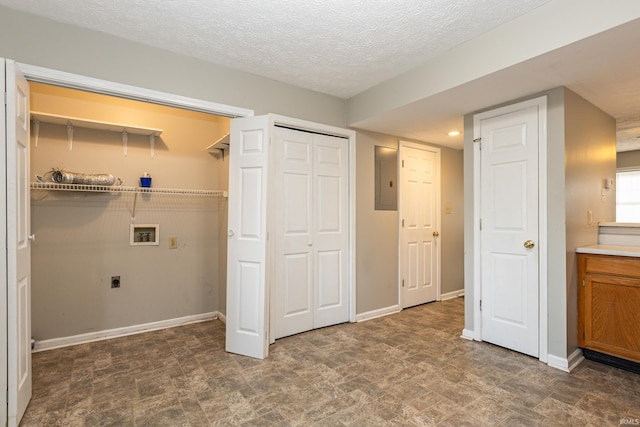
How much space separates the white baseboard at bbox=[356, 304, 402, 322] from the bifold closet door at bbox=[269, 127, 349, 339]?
0.59 ft

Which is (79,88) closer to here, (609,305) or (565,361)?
(565,361)

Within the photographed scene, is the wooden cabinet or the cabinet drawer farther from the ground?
the cabinet drawer

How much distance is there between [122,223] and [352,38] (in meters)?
2.89

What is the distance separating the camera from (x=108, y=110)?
132 inches

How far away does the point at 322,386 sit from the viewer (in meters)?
2.34

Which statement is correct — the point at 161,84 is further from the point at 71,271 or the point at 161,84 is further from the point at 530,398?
the point at 530,398

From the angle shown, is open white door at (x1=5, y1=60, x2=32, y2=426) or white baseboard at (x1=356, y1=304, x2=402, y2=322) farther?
white baseboard at (x1=356, y1=304, x2=402, y2=322)

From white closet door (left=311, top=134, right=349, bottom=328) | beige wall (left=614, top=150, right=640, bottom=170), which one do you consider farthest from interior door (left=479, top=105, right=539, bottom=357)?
beige wall (left=614, top=150, right=640, bottom=170)

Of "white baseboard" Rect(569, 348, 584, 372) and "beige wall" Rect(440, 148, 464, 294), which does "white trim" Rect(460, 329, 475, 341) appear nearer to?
"white baseboard" Rect(569, 348, 584, 372)

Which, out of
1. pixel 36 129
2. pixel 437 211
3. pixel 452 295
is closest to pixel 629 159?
pixel 437 211

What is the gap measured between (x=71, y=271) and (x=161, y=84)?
2030 mm

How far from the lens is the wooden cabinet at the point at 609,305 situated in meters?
2.51

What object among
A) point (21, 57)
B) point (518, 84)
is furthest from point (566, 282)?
point (21, 57)

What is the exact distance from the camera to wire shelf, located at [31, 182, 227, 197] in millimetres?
2902
